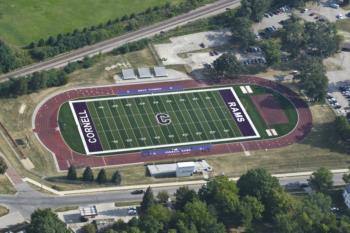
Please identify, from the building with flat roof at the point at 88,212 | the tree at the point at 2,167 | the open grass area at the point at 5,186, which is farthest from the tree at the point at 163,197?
the tree at the point at 2,167

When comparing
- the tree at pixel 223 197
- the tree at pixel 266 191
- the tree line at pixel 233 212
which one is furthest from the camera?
the tree at pixel 266 191

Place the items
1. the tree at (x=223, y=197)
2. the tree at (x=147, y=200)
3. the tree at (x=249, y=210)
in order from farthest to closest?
the tree at (x=147, y=200) → the tree at (x=223, y=197) → the tree at (x=249, y=210)

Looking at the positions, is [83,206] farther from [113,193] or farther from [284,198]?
[284,198]

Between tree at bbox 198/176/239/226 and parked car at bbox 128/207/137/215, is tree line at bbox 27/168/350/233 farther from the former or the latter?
parked car at bbox 128/207/137/215

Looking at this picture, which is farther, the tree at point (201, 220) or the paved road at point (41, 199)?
the paved road at point (41, 199)

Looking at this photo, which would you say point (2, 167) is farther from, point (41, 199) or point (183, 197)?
point (183, 197)

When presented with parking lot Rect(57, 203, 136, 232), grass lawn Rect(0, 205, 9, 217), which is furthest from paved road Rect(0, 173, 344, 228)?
parking lot Rect(57, 203, 136, 232)

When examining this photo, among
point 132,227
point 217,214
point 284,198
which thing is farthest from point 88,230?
point 284,198

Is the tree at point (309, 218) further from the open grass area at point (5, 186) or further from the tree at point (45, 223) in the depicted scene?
the open grass area at point (5, 186)
